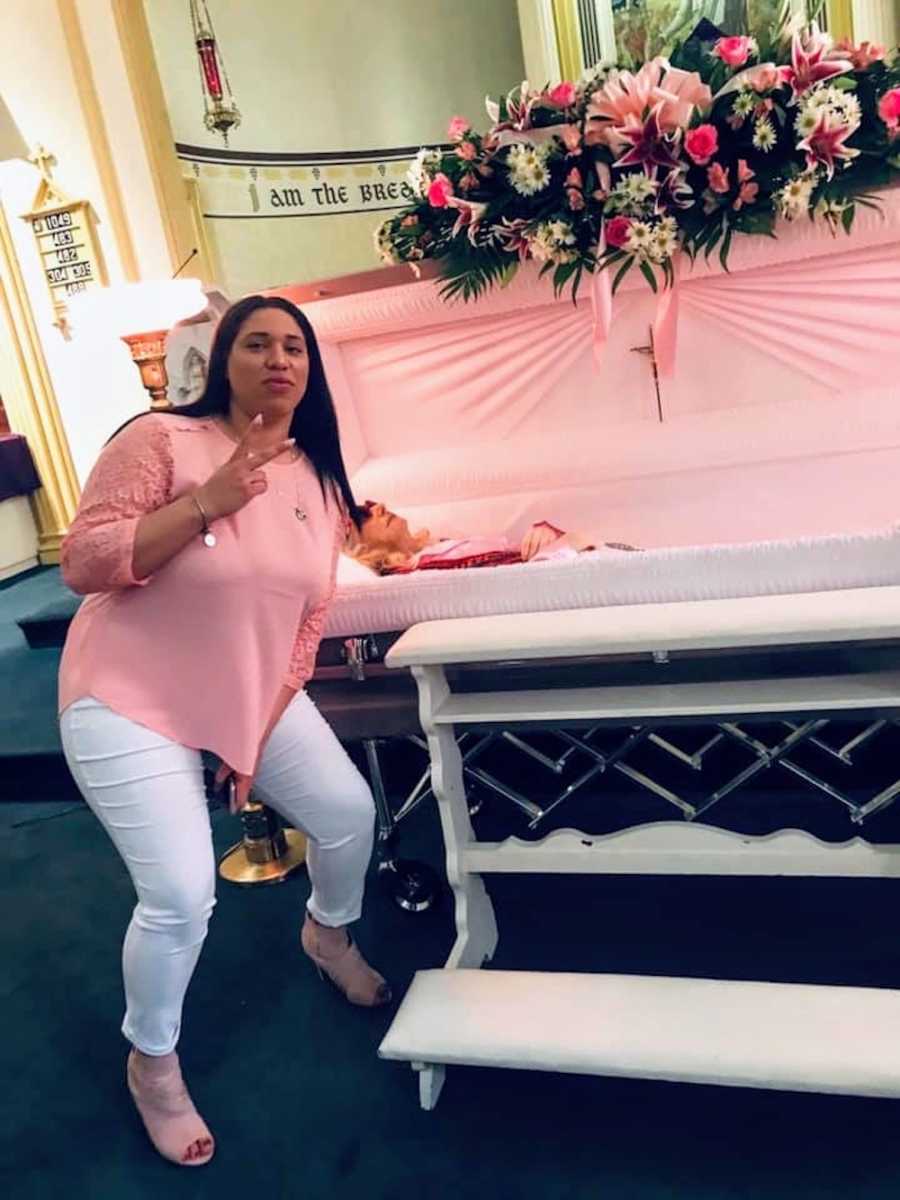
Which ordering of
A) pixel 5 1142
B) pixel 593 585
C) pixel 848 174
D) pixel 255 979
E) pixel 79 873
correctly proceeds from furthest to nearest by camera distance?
pixel 79 873 → pixel 848 174 → pixel 255 979 → pixel 593 585 → pixel 5 1142

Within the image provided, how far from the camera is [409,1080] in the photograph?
1.49 m

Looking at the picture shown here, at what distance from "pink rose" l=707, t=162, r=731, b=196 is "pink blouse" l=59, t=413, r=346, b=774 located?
1195mm

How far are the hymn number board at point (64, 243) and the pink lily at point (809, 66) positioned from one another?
2891mm

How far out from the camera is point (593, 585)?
5.50ft

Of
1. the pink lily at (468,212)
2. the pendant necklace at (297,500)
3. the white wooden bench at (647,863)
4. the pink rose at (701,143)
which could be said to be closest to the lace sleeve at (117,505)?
the pendant necklace at (297,500)

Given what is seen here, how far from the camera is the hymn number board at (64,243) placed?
12.7 ft

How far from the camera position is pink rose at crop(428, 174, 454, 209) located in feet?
7.13

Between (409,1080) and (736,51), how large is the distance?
197cm

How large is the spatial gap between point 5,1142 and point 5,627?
273 cm

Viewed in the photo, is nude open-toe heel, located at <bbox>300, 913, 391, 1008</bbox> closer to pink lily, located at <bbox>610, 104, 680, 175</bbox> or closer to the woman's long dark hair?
the woman's long dark hair

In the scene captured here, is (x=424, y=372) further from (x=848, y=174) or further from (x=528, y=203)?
(x=848, y=174)

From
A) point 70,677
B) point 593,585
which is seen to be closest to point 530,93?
point 593,585

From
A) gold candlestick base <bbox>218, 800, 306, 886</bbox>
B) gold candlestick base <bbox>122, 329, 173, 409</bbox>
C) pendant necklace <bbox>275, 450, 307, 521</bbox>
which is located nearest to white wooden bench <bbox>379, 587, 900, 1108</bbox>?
pendant necklace <bbox>275, 450, 307, 521</bbox>

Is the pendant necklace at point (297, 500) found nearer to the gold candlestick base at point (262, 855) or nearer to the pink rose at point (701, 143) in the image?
the gold candlestick base at point (262, 855)
